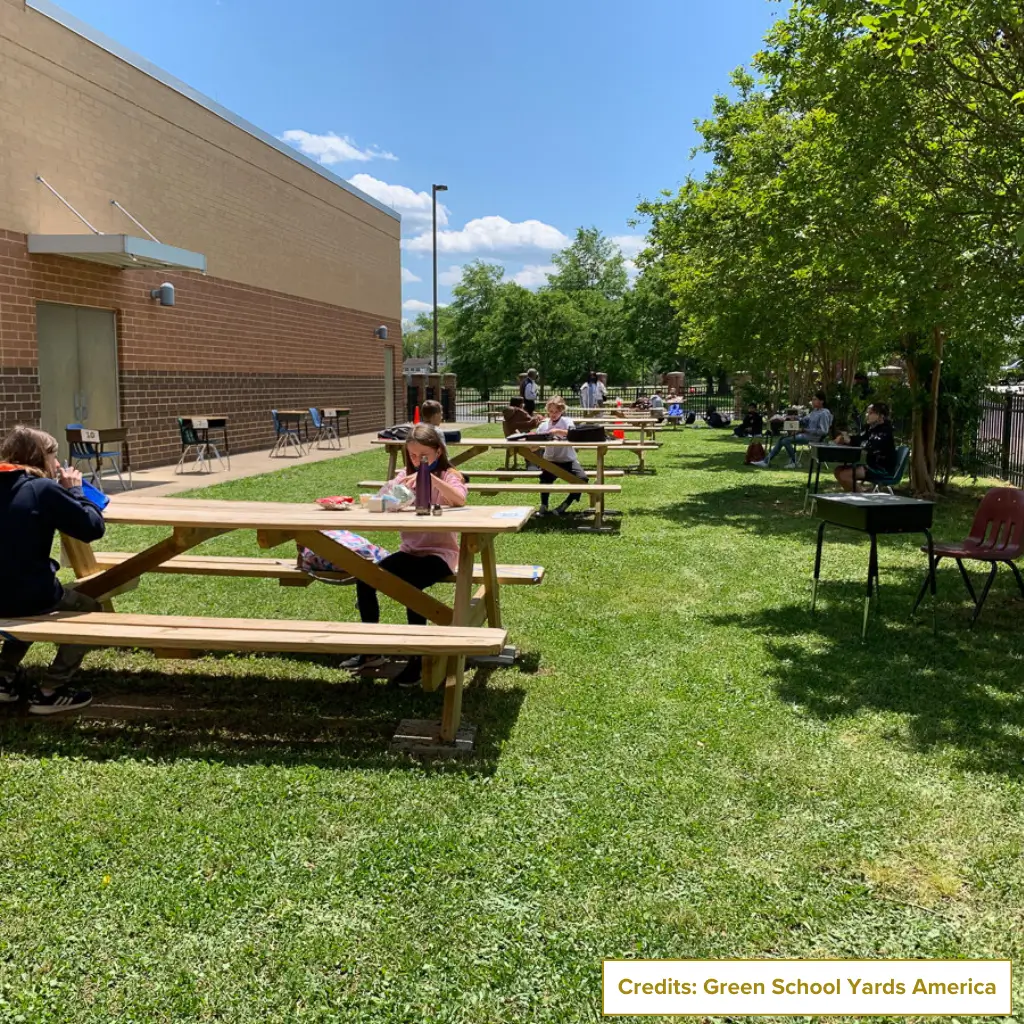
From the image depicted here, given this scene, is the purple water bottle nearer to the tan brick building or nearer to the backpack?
the tan brick building

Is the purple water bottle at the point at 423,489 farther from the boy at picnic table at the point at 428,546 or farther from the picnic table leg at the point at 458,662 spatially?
the picnic table leg at the point at 458,662

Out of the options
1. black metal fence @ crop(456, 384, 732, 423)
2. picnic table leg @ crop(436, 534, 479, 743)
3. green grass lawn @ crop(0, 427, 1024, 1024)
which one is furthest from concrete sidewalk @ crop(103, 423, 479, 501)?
black metal fence @ crop(456, 384, 732, 423)

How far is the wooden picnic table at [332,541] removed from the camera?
14.1 ft

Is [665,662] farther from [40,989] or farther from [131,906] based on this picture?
[40,989]

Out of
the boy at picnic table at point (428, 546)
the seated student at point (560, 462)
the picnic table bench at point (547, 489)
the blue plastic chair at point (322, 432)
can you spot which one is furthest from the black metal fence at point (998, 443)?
the blue plastic chair at point (322, 432)

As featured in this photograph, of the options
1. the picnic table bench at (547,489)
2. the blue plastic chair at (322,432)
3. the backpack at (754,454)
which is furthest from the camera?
the blue plastic chair at (322,432)

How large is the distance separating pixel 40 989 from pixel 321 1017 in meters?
0.78

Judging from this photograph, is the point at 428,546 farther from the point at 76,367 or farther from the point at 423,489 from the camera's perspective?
the point at 76,367

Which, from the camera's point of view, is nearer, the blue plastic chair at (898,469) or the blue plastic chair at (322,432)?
the blue plastic chair at (898,469)

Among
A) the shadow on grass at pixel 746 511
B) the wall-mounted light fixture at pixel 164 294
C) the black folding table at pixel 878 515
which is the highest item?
the wall-mounted light fixture at pixel 164 294

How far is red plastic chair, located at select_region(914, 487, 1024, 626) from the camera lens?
5895 mm

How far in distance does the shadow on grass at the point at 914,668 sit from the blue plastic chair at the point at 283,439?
1379 centimetres

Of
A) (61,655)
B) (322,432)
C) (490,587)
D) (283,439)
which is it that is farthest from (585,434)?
(322,432)
